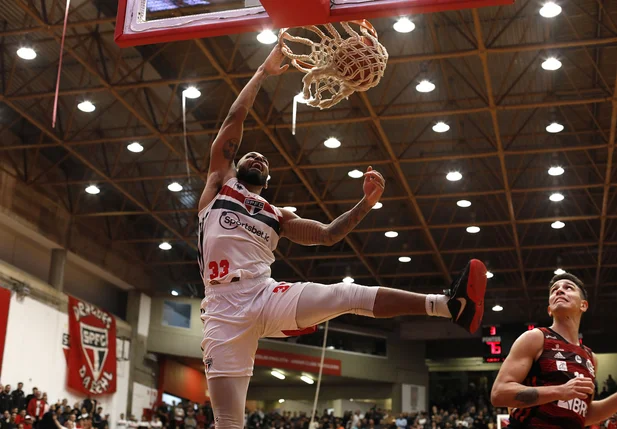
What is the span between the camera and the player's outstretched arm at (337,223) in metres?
5.54

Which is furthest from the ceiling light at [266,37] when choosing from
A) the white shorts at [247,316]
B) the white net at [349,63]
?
the white shorts at [247,316]

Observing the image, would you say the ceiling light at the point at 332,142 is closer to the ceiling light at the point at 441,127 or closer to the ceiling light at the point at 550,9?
the ceiling light at the point at 441,127

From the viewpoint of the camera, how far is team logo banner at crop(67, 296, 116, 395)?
27.6m

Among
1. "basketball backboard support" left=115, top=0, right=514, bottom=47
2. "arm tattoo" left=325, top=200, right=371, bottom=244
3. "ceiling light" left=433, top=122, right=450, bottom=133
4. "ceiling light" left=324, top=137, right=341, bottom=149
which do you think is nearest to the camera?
"arm tattoo" left=325, top=200, right=371, bottom=244

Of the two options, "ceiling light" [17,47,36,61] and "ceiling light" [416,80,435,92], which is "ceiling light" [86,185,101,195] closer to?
"ceiling light" [17,47,36,61]

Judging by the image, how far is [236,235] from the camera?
18.5 feet

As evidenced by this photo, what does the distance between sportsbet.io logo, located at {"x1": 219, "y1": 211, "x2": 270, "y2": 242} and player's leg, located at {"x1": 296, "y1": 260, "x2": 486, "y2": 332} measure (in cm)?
61

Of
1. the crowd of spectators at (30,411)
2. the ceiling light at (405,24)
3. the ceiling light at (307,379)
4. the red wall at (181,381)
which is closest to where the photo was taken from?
the ceiling light at (405,24)

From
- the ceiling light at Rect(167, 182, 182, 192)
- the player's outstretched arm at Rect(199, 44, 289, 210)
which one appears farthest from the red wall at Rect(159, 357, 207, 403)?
the player's outstretched arm at Rect(199, 44, 289, 210)

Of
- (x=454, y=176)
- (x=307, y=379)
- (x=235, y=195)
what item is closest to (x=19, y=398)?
(x=454, y=176)

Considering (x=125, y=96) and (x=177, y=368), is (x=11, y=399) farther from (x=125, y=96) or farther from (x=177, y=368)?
(x=177, y=368)

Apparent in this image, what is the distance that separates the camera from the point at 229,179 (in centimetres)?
599

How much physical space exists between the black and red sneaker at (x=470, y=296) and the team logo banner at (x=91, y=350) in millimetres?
24265

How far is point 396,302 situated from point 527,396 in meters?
0.92
